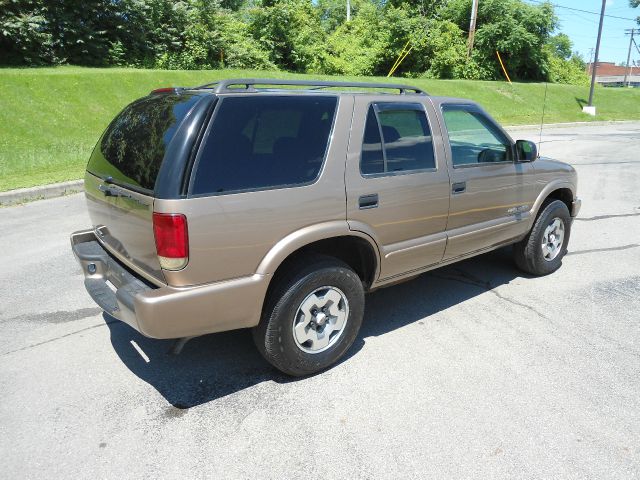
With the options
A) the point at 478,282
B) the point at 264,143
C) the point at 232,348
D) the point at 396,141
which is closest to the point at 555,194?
the point at 478,282

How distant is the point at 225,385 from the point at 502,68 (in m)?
32.9

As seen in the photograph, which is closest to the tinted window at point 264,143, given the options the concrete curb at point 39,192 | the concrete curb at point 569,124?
the concrete curb at point 39,192

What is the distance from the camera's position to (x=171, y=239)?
2730 millimetres

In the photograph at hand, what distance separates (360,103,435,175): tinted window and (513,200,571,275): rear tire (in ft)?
5.88

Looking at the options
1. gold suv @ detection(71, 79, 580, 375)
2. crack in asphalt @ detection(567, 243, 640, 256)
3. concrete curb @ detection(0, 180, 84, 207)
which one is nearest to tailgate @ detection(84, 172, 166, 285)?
gold suv @ detection(71, 79, 580, 375)

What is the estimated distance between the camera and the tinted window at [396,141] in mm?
3507

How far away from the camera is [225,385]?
335 centimetres

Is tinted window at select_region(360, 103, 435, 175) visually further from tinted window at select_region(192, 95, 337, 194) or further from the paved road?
the paved road

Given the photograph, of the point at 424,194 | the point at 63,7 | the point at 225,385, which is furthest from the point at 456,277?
the point at 63,7

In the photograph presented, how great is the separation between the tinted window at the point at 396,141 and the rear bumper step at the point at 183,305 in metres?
1.17

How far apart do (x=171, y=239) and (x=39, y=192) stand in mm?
7014

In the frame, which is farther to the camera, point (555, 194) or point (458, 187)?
point (555, 194)

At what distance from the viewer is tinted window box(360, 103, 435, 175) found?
3507mm

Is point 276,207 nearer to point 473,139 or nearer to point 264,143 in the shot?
point 264,143
